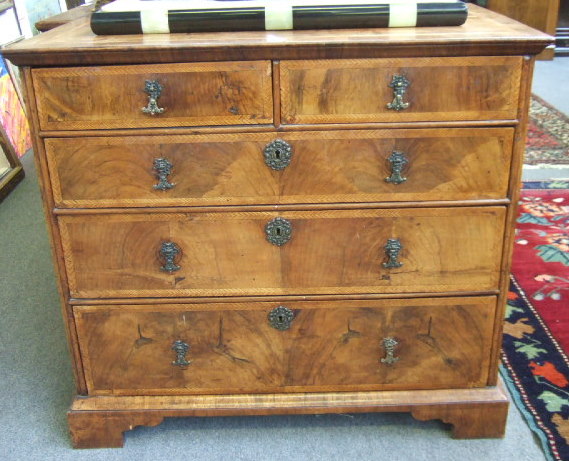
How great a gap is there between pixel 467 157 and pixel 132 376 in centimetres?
92

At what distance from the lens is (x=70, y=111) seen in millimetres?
1273

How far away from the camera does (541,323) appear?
202cm

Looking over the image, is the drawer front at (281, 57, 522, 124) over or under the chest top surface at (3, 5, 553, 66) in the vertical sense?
under

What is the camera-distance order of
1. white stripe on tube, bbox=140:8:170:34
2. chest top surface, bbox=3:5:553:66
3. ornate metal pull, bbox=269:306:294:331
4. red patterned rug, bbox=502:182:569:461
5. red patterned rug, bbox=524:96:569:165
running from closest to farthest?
1. chest top surface, bbox=3:5:553:66
2. white stripe on tube, bbox=140:8:170:34
3. ornate metal pull, bbox=269:306:294:331
4. red patterned rug, bbox=502:182:569:461
5. red patterned rug, bbox=524:96:569:165

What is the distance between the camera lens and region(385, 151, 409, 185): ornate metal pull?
1.31 meters

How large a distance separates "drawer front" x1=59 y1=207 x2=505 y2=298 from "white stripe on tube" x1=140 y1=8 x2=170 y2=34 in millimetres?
382

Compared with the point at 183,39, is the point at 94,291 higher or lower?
lower

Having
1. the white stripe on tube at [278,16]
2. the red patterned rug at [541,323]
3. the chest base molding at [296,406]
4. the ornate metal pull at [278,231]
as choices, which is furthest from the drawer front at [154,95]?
the red patterned rug at [541,323]

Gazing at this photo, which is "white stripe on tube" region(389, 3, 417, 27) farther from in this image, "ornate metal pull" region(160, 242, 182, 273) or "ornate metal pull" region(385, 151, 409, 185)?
"ornate metal pull" region(160, 242, 182, 273)

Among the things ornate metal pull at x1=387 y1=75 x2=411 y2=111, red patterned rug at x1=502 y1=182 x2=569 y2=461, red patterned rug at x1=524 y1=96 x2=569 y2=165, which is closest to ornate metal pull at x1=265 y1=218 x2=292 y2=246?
ornate metal pull at x1=387 y1=75 x2=411 y2=111

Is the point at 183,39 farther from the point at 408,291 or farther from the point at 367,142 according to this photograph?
the point at 408,291

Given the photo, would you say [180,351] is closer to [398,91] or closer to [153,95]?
[153,95]

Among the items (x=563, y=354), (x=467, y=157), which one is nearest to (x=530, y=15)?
(x=563, y=354)

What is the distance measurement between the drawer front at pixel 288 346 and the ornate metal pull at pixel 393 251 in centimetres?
11
